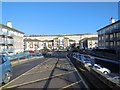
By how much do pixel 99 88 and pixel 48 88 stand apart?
2229 millimetres

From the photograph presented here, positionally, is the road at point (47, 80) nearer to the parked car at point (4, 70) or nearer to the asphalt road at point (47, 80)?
the asphalt road at point (47, 80)

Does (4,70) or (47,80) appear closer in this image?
(4,70)

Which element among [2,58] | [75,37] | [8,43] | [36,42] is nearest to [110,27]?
[8,43]

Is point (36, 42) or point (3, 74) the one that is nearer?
point (3, 74)

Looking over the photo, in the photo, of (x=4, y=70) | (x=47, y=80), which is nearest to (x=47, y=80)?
(x=47, y=80)

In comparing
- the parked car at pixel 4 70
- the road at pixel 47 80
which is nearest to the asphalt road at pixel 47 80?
the road at pixel 47 80

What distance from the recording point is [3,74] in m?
11.6

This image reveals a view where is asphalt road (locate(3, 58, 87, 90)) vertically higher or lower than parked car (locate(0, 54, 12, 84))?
lower

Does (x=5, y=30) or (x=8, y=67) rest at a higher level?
(x=5, y=30)

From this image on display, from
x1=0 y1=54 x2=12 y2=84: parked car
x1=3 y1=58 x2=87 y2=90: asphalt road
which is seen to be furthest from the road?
x1=0 y1=54 x2=12 y2=84: parked car

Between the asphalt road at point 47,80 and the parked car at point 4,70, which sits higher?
the parked car at point 4,70

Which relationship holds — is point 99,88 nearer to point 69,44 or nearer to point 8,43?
point 8,43

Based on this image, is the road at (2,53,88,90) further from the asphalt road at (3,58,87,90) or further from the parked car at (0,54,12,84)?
the parked car at (0,54,12,84)

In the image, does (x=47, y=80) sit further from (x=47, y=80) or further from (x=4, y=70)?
(x=4, y=70)
